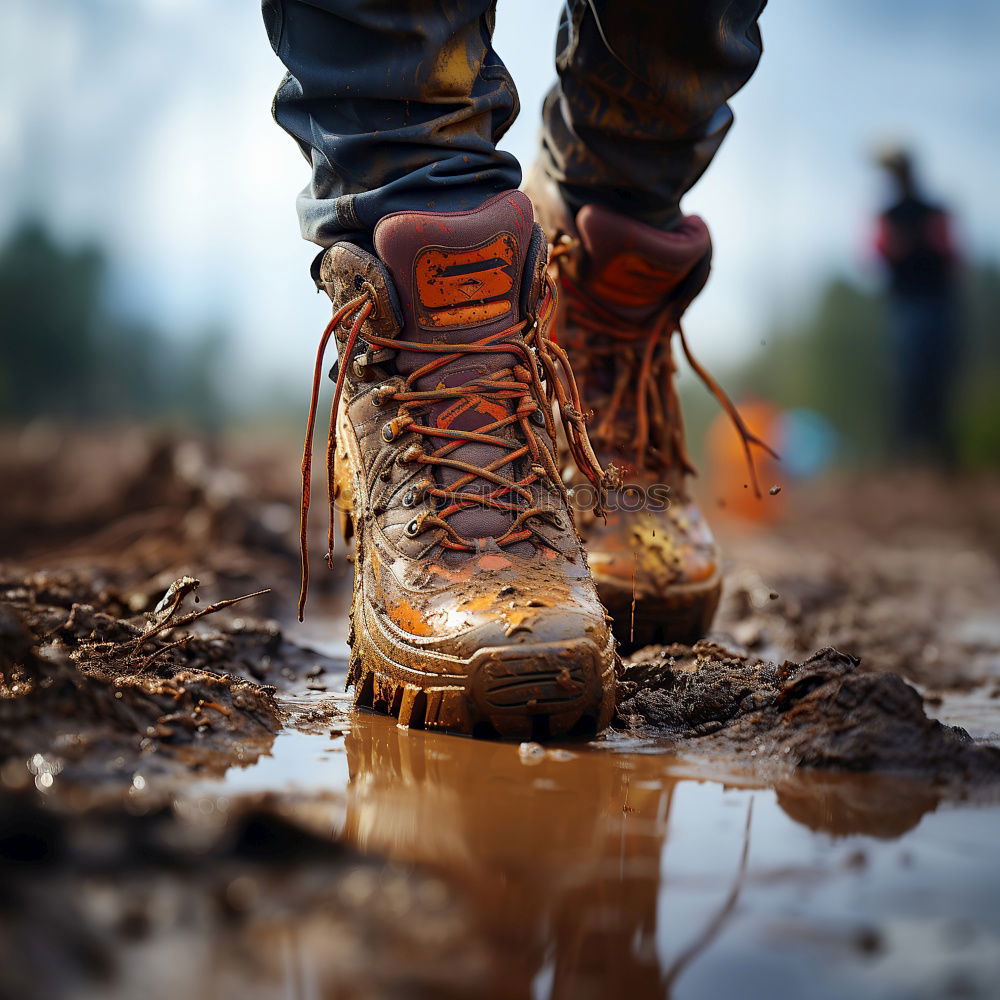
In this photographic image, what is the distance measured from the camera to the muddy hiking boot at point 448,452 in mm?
1482

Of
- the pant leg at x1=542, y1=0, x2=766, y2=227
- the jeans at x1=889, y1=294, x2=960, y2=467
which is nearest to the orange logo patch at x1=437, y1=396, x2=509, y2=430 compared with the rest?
the pant leg at x1=542, y1=0, x2=766, y2=227

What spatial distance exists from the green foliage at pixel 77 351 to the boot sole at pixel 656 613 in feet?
62.1

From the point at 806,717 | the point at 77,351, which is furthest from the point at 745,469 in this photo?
the point at 77,351

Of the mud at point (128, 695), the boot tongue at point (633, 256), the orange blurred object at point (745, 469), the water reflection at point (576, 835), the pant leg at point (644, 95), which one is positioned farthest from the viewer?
the orange blurred object at point (745, 469)

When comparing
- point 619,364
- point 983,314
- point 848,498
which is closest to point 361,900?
point 619,364

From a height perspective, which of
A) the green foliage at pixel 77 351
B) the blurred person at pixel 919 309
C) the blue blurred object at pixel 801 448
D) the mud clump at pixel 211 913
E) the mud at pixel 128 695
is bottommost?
the green foliage at pixel 77 351

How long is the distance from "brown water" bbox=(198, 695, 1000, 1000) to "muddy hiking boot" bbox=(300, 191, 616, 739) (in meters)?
0.17

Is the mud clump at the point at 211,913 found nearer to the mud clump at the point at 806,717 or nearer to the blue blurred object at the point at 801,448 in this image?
the mud clump at the point at 806,717

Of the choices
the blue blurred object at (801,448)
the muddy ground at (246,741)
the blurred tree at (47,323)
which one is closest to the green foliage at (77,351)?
the blurred tree at (47,323)

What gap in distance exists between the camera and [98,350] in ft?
82.0

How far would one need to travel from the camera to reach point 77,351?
24609 millimetres

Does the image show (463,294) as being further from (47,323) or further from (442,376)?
(47,323)

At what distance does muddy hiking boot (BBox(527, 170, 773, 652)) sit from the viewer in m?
2.08

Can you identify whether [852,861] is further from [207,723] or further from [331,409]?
[331,409]
